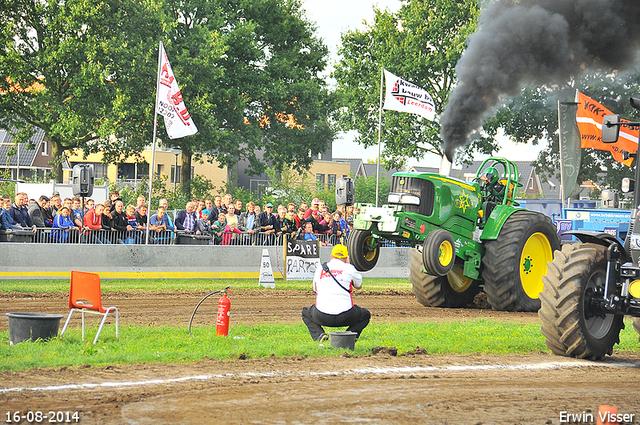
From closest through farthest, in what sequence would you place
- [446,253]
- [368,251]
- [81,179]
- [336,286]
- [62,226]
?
[336,286] < [446,253] < [368,251] < [62,226] < [81,179]

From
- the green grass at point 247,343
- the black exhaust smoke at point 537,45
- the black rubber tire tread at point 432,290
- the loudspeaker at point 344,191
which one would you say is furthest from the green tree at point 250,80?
the green grass at point 247,343

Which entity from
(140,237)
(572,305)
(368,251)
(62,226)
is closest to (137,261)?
(140,237)

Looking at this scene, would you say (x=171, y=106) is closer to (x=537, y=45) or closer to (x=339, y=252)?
Answer: (x=537, y=45)

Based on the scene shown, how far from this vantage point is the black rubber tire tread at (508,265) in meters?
12.9

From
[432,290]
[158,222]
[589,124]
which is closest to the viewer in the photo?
[432,290]

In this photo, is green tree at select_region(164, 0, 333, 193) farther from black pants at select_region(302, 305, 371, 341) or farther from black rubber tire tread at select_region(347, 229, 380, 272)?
black pants at select_region(302, 305, 371, 341)

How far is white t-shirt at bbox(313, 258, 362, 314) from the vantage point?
8805mm

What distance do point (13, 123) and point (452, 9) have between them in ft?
87.0

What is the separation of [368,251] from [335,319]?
12.3 feet

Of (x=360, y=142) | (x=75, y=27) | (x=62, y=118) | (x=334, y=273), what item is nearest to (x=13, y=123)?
(x=62, y=118)

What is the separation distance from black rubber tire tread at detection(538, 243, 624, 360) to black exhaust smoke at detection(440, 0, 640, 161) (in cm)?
648

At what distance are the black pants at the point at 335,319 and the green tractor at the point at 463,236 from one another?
8.96ft

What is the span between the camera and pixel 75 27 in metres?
33.2

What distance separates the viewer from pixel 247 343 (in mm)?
8883
